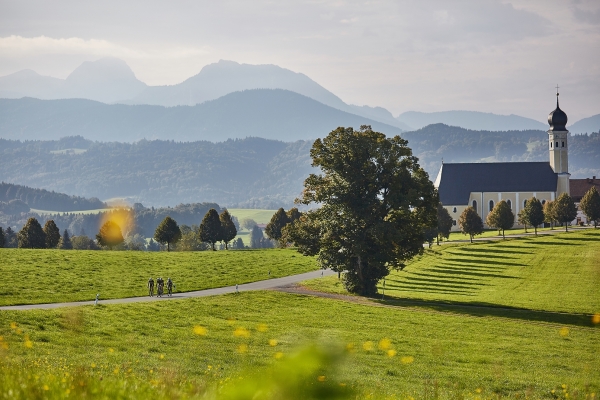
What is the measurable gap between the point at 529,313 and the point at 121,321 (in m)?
25.1

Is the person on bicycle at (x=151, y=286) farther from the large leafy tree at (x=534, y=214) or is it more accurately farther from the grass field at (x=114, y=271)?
the large leafy tree at (x=534, y=214)

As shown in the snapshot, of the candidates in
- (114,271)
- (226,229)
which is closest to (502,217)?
(226,229)

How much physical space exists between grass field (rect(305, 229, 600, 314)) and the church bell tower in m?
44.6

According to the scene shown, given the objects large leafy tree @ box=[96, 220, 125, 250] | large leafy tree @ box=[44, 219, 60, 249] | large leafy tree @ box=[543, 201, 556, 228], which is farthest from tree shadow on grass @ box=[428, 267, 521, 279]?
large leafy tree @ box=[44, 219, 60, 249]

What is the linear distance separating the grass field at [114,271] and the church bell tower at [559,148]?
8664 centimetres

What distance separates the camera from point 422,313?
39.1m

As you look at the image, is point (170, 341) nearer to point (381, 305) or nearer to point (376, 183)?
point (381, 305)

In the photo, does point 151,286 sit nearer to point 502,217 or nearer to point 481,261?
point 481,261

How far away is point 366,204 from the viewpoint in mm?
48250

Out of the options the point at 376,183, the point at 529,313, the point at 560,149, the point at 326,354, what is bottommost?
the point at 529,313

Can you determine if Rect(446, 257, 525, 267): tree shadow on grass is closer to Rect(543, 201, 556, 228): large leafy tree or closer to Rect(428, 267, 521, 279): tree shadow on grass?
Rect(428, 267, 521, 279): tree shadow on grass

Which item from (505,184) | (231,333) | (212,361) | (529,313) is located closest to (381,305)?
(529,313)

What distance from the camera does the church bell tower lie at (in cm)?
14275

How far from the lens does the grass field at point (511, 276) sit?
164 feet
